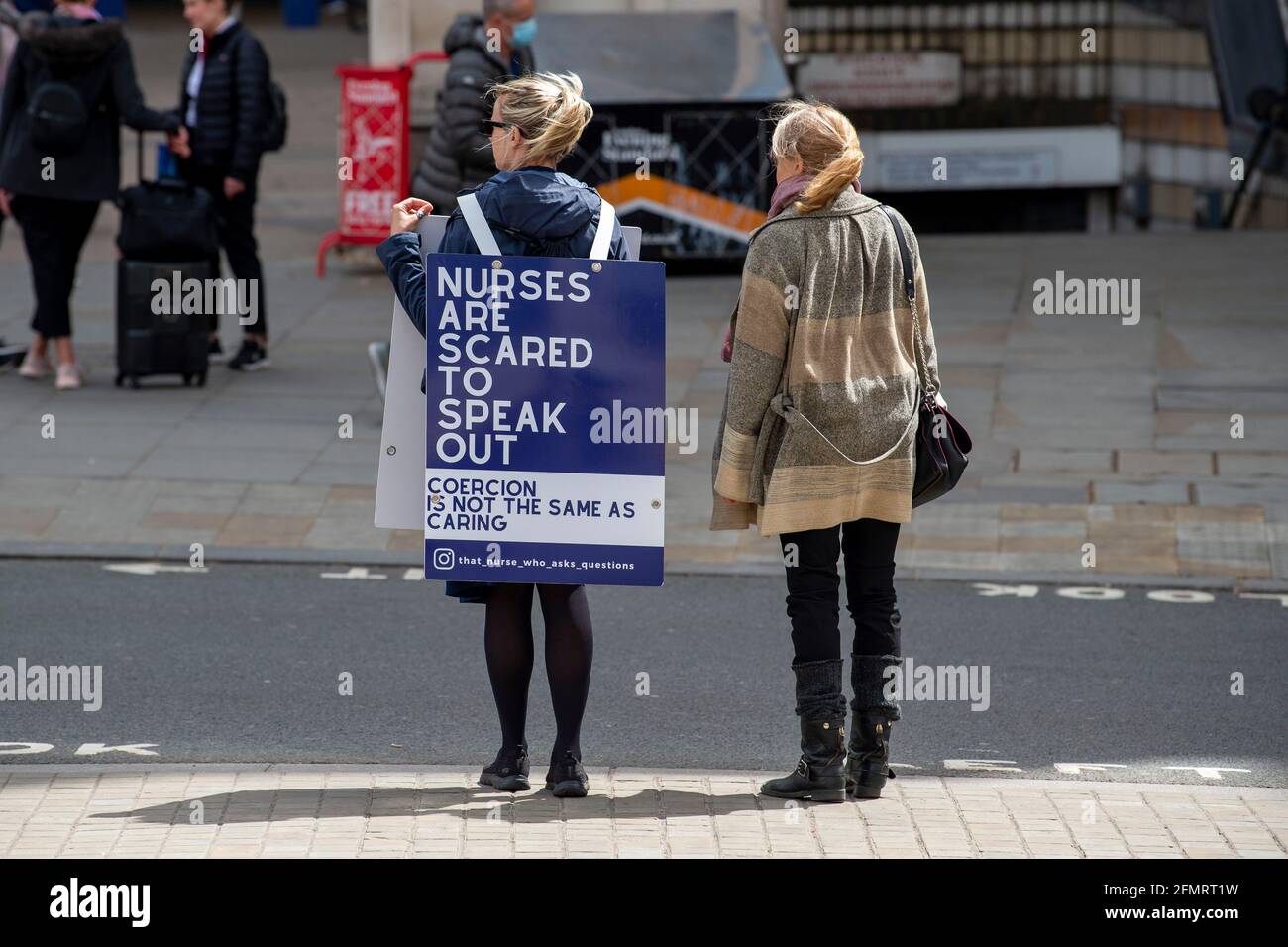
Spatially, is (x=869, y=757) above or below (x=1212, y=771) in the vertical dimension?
above

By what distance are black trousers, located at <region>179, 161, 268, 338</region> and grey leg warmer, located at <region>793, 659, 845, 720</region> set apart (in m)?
6.92

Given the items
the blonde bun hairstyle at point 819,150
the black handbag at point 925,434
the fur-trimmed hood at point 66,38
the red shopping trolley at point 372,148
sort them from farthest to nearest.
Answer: the red shopping trolley at point 372,148 → the fur-trimmed hood at point 66,38 → the black handbag at point 925,434 → the blonde bun hairstyle at point 819,150

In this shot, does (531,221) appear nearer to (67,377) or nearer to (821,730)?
(821,730)

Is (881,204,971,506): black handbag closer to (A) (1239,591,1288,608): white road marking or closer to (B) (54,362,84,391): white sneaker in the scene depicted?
(A) (1239,591,1288,608): white road marking

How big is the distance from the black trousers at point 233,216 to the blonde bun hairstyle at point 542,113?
655 centimetres

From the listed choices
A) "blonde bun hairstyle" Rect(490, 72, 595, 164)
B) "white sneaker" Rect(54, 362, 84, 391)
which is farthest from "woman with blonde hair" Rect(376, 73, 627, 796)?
"white sneaker" Rect(54, 362, 84, 391)

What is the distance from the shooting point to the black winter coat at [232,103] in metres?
11.2

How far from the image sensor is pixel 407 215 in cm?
520

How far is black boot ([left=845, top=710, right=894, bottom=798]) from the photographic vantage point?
5223mm

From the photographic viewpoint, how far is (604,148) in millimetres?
14641

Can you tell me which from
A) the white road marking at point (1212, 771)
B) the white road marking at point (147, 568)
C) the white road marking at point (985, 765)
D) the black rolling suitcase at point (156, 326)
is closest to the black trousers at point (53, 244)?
the black rolling suitcase at point (156, 326)

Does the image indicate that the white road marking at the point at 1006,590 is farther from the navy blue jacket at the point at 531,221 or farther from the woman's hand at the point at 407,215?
the woman's hand at the point at 407,215

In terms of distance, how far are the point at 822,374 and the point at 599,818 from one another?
1.20m

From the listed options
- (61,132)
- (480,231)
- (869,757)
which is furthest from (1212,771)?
(61,132)
